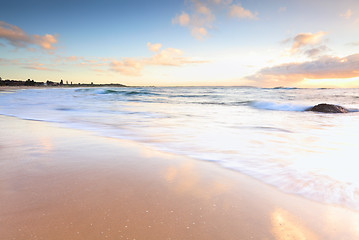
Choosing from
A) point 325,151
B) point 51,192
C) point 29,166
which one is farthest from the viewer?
point 325,151

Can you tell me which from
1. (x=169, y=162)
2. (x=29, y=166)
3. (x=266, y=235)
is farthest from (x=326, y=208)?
(x=29, y=166)

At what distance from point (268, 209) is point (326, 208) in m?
0.46

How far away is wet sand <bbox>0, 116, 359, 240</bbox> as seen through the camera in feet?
3.85

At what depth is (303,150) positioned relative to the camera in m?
3.01

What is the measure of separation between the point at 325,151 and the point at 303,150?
29 centimetres

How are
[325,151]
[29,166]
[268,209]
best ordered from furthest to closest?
[325,151] < [29,166] < [268,209]

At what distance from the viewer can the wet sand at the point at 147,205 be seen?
3.85 ft

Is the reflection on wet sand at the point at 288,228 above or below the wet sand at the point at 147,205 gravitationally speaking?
below

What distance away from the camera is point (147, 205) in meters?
1.43

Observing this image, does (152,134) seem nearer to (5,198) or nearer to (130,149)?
(130,149)

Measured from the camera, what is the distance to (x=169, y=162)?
2.37 metres

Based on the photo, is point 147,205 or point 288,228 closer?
point 288,228

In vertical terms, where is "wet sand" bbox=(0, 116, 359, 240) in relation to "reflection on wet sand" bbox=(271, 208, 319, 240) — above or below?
above

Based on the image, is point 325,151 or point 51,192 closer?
point 51,192
